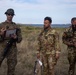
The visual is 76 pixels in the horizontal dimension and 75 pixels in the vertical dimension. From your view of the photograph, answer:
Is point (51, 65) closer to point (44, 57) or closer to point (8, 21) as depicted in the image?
point (44, 57)

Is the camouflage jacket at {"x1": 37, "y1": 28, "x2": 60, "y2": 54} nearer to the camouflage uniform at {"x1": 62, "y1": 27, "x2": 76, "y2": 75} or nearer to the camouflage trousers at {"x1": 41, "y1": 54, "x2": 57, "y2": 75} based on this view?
the camouflage trousers at {"x1": 41, "y1": 54, "x2": 57, "y2": 75}

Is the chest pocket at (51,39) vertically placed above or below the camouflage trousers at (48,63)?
above

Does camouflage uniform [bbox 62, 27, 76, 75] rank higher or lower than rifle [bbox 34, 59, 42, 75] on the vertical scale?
higher

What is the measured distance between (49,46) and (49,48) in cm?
6

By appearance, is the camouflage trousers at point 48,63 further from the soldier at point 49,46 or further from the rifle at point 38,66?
the rifle at point 38,66

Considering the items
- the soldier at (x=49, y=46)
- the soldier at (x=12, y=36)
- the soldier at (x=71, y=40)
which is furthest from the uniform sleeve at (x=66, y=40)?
the soldier at (x=12, y=36)

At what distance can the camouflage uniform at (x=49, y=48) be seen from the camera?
29.4 feet

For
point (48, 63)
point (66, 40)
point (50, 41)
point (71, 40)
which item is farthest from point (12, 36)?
point (71, 40)

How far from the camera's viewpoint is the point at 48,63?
29.6ft

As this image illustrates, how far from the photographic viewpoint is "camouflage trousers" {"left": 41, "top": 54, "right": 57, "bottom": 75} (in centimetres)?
898

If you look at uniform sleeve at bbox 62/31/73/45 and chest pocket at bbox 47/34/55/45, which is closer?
chest pocket at bbox 47/34/55/45

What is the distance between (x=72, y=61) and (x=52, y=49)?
1017 millimetres

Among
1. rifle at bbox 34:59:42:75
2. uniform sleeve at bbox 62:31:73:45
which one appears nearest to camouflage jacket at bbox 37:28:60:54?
rifle at bbox 34:59:42:75

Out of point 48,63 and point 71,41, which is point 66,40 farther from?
point 48,63
